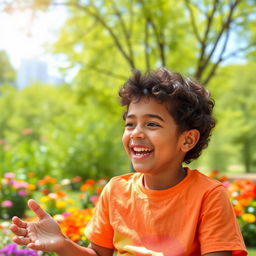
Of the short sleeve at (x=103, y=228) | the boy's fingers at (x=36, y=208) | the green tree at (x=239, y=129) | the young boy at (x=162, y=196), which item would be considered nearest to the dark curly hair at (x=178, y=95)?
the young boy at (x=162, y=196)

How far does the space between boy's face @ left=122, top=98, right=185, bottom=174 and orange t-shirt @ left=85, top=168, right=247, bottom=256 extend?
0.12m

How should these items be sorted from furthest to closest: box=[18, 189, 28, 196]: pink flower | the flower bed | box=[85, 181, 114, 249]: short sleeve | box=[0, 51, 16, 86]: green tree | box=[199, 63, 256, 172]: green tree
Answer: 1. box=[0, 51, 16, 86]: green tree
2. box=[199, 63, 256, 172]: green tree
3. box=[18, 189, 28, 196]: pink flower
4. the flower bed
5. box=[85, 181, 114, 249]: short sleeve

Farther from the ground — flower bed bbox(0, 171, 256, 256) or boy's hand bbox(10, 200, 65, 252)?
boy's hand bbox(10, 200, 65, 252)

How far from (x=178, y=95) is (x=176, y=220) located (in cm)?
48

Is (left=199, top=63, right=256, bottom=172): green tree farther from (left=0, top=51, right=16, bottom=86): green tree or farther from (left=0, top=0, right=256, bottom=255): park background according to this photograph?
(left=0, top=51, right=16, bottom=86): green tree

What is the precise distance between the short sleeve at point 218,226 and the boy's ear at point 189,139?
0.23m

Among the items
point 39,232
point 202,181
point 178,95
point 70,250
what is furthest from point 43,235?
point 178,95

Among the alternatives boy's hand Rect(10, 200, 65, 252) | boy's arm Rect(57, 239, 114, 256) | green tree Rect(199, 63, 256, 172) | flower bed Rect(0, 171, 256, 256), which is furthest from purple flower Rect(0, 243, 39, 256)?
green tree Rect(199, 63, 256, 172)

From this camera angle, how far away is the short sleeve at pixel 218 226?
64.4 inches

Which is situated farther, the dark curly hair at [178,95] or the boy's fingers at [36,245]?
the dark curly hair at [178,95]

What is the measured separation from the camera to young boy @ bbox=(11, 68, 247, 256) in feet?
5.50

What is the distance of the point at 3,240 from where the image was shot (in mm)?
3516

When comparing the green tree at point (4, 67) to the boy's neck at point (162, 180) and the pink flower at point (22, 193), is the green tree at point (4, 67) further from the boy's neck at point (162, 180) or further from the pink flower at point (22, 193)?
the boy's neck at point (162, 180)

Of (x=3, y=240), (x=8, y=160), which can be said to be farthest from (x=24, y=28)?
(x=3, y=240)
